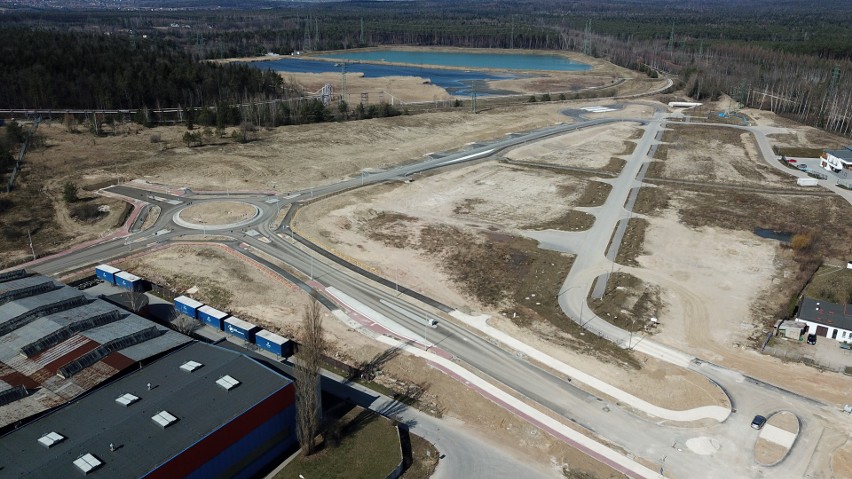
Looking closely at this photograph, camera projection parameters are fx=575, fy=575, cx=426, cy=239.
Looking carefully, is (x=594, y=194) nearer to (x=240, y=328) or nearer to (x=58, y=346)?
(x=240, y=328)

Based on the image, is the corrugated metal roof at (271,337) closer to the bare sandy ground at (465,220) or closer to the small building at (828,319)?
the bare sandy ground at (465,220)

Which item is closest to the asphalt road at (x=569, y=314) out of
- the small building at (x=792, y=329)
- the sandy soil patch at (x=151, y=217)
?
the sandy soil patch at (x=151, y=217)

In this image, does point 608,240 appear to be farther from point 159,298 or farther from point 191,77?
point 191,77

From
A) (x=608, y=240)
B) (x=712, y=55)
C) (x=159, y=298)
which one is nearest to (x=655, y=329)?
(x=608, y=240)

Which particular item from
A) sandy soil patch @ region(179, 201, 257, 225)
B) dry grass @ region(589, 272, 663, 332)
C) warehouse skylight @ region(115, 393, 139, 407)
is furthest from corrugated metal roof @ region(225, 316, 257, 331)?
dry grass @ region(589, 272, 663, 332)

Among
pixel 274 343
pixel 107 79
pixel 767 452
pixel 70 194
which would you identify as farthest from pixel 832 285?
pixel 107 79

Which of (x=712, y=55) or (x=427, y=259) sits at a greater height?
(x=712, y=55)
